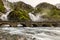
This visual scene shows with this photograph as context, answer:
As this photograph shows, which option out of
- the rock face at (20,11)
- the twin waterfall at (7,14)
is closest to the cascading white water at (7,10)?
the twin waterfall at (7,14)

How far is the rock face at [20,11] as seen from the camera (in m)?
14.5

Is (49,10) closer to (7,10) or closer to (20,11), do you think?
(20,11)

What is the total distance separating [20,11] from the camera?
1475 centimetres

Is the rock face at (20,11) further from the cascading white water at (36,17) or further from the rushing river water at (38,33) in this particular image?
the rushing river water at (38,33)

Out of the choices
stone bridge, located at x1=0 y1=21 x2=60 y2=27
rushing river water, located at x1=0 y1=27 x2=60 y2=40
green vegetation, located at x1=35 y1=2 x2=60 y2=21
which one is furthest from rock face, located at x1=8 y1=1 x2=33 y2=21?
rushing river water, located at x1=0 y1=27 x2=60 y2=40

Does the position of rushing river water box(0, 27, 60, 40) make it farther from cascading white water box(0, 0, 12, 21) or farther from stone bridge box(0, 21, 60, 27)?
cascading white water box(0, 0, 12, 21)

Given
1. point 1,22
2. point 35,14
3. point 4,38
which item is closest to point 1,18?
point 1,22

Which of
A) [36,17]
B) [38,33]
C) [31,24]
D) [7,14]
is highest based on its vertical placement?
[7,14]

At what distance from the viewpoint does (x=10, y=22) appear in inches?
561

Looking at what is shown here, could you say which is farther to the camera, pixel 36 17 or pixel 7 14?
pixel 36 17

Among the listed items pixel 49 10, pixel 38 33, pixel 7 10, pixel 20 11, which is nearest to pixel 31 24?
pixel 20 11

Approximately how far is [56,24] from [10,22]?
339 centimetres

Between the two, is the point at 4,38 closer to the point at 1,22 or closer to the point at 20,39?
the point at 20,39

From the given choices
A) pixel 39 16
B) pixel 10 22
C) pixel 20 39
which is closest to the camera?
pixel 20 39
